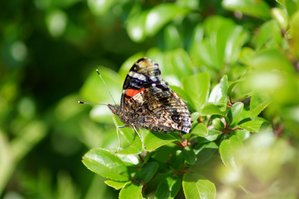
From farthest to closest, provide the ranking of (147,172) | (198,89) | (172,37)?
(172,37) < (198,89) < (147,172)

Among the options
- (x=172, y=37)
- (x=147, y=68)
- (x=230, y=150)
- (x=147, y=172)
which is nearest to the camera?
(x=230, y=150)

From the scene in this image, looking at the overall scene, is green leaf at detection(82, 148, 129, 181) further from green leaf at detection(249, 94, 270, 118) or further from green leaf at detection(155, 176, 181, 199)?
green leaf at detection(249, 94, 270, 118)

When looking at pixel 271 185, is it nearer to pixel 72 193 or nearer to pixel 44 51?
pixel 72 193

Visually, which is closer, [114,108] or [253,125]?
[253,125]

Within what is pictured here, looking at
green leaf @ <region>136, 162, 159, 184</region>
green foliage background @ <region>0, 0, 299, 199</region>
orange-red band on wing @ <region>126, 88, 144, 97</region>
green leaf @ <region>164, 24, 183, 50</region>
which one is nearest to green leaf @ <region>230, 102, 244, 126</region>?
green foliage background @ <region>0, 0, 299, 199</region>

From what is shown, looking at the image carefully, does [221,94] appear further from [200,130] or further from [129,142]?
[129,142]

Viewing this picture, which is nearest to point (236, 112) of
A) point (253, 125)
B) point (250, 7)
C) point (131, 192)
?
point (253, 125)

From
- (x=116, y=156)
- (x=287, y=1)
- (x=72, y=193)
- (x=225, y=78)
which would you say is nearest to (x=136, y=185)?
(x=116, y=156)
